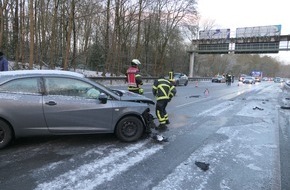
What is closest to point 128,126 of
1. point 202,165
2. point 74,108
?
point 74,108

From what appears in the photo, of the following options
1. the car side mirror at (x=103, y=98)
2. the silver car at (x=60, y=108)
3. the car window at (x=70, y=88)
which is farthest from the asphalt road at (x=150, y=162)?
the car window at (x=70, y=88)

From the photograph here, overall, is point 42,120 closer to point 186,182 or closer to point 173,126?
point 186,182

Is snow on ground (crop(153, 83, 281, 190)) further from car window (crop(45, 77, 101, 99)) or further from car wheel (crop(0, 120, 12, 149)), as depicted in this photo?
car wheel (crop(0, 120, 12, 149))

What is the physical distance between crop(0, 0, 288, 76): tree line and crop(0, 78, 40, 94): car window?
17430 millimetres

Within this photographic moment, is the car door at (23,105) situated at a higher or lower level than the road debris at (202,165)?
higher

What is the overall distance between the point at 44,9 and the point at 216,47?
35501 mm

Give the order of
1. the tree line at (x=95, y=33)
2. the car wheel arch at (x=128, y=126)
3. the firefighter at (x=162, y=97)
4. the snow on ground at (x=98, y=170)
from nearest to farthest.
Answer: the snow on ground at (x=98, y=170)
the car wheel arch at (x=128, y=126)
the firefighter at (x=162, y=97)
the tree line at (x=95, y=33)

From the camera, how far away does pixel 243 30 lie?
5294 centimetres

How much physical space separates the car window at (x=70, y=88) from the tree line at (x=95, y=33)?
689 inches

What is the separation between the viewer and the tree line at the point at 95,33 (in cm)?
2834

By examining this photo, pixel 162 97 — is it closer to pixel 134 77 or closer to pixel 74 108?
pixel 134 77

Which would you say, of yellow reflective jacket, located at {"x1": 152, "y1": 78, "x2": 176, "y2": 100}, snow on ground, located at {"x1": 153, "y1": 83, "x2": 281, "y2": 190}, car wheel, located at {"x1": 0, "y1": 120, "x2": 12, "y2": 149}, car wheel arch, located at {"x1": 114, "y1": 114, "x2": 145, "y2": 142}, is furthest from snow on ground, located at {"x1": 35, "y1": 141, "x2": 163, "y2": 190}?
yellow reflective jacket, located at {"x1": 152, "y1": 78, "x2": 176, "y2": 100}

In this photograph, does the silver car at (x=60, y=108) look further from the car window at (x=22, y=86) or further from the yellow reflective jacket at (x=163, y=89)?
the yellow reflective jacket at (x=163, y=89)

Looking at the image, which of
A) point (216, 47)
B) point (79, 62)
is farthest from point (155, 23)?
point (216, 47)
